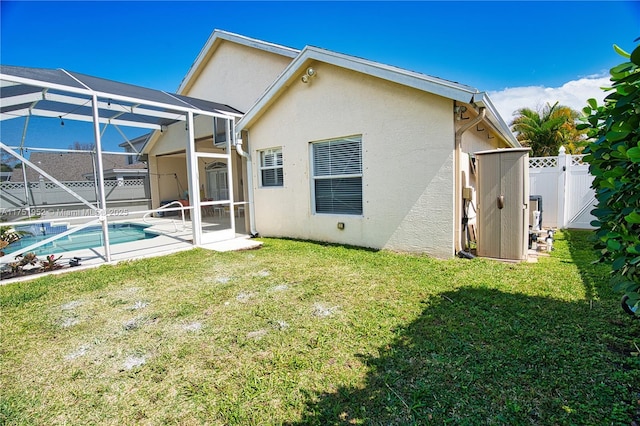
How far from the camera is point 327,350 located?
3.26 meters

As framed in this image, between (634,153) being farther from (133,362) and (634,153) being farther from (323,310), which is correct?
(133,362)

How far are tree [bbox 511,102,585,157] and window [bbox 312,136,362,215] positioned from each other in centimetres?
1679

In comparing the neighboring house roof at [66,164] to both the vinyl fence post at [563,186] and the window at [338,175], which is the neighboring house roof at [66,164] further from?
the vinyl fence post at [563,186]

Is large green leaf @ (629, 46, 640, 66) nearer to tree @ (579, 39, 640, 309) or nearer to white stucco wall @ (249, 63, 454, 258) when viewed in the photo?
tree @ (579, 39, 640, 309)

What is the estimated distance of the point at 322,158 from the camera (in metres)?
8.53

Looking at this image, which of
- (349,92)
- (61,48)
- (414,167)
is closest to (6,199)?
(61,48)

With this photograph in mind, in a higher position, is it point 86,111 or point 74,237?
point 86,111

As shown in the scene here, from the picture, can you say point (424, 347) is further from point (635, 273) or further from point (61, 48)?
point (61, 48)

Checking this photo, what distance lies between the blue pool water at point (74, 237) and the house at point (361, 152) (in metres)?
4.73

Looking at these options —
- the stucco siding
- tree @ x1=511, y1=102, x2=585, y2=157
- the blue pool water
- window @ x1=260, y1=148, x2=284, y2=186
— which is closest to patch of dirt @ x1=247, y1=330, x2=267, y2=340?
window @ x1=260, y1=148, x2=284, y2=186

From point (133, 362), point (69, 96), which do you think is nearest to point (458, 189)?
point (133, 362)

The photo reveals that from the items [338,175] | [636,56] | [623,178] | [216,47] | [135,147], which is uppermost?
[216,47]

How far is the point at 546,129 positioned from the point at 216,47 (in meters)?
19.4

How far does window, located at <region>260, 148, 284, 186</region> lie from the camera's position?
31.6 ft
